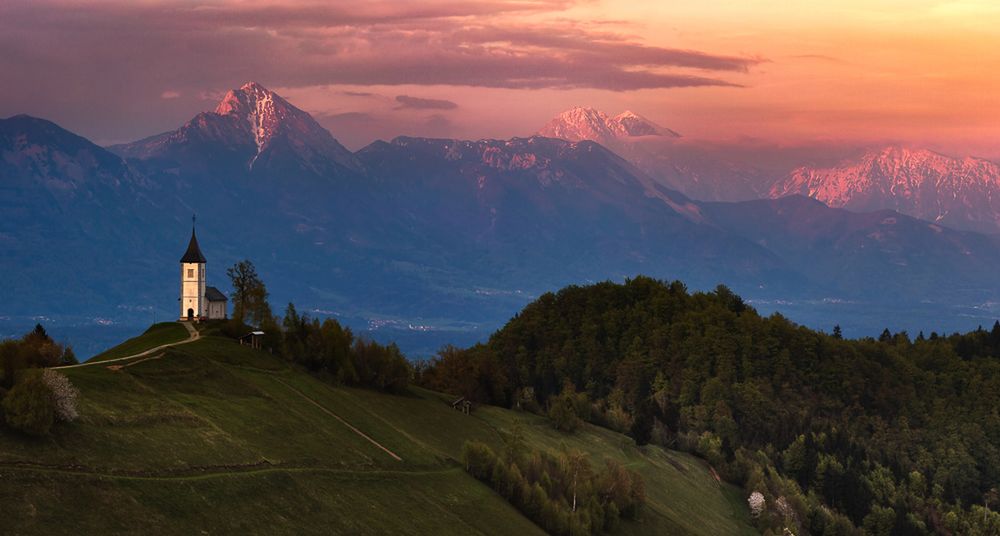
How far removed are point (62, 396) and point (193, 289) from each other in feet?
220

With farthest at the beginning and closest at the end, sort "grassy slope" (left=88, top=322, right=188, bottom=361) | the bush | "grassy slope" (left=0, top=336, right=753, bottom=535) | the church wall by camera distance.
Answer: the church wall
"grassy slope" (left=88, top=322, right=188, bottom=361)
the bush
"grassy slope" (left=0, top=336, right=753, bottom=535)

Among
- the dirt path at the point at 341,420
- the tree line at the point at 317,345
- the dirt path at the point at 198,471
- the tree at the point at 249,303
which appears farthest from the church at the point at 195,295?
the dirt path at the point at 198,471

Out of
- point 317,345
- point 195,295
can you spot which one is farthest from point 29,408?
point 195,295

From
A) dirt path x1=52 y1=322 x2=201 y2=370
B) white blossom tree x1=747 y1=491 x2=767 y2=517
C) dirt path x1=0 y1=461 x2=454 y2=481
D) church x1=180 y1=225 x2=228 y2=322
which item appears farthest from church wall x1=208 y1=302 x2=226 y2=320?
white blossom tree x1=747 y1=491 x2=767 y2=517

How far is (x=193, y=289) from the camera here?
155250mm

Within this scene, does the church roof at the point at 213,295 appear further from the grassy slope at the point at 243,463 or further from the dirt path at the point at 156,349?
the grassy slope at the point at 243,463

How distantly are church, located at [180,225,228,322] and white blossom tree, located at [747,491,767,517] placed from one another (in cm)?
6796

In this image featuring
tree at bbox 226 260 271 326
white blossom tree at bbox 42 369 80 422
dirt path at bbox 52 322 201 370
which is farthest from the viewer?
tree at bbox 226 260 271 326

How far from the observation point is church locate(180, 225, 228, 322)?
507 ft

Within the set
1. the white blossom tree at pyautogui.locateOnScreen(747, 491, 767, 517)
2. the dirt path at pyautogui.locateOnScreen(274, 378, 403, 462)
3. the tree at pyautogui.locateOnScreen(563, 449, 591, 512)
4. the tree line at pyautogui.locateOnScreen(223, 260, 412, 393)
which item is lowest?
the white blossom tree at pyautogui.locateOnScreen(747, 491, 767, 517)

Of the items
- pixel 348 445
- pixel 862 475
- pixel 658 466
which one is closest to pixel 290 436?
pixel 348 445

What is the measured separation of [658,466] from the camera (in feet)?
550

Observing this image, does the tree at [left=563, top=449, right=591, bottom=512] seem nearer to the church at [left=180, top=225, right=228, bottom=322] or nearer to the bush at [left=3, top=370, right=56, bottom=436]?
the church at [left=180, top=225, right=228, bottom=322]

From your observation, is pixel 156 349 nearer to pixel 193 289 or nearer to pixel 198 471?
pixel 193 289
